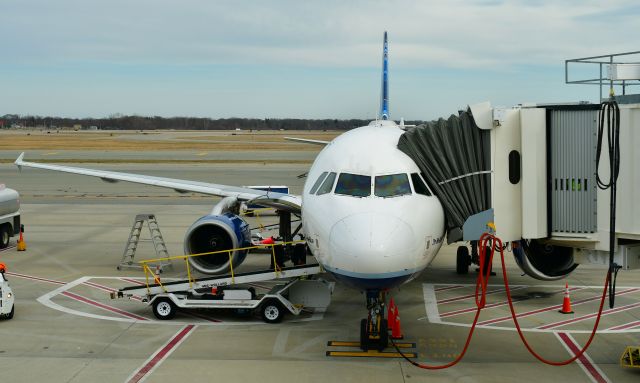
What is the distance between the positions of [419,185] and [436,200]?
46 centimetres

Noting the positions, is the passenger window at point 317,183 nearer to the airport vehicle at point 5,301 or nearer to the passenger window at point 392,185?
the passenger window at point 392,185

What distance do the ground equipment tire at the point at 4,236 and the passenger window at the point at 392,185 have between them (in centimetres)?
1886

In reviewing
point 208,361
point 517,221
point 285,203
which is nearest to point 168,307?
point 208,361

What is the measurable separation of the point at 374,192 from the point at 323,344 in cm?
362

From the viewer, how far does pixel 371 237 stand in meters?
11.7

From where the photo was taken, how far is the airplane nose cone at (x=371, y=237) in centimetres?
1160

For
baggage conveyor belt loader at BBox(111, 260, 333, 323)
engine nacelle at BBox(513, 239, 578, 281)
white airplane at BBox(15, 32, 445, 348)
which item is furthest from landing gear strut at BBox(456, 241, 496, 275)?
white airplane at BBox(15, 32, 445, 348)

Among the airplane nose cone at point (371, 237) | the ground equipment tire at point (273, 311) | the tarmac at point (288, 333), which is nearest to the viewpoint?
the airplane nose cone at point (371, 237)

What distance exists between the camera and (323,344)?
14.5 meters

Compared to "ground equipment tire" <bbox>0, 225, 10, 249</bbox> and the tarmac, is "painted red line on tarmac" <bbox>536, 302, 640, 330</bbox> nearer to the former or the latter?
the tarmac

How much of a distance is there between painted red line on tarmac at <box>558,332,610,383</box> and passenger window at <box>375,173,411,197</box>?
180 inches

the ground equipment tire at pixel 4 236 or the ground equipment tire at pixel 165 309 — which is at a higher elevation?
the ground equipment tire at pixel 4 236

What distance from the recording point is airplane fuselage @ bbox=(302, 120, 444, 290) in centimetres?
1176

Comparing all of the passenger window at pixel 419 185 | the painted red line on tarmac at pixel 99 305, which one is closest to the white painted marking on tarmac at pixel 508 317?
Result: the passenger window at pixel 419 185
